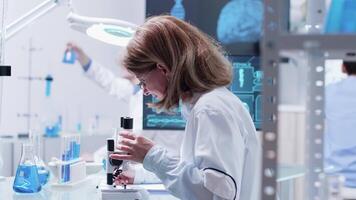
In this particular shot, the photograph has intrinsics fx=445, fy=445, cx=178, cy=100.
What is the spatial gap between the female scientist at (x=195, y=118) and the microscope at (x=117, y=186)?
0.11 m

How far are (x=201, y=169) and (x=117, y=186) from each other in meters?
0.38

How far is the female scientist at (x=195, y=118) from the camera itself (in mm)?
1033

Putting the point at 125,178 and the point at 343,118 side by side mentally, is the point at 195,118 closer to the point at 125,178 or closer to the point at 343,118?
the point at 125,178

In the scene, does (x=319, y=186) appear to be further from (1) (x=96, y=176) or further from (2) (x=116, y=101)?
(2) (x=116, y=101)

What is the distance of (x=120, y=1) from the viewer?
396 cm

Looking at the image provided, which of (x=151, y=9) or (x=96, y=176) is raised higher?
(x=151, y=9)

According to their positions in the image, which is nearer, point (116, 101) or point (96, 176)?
point (96, 176)

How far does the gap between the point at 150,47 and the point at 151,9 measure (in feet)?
3.27

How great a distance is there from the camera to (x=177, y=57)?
1.14 metres

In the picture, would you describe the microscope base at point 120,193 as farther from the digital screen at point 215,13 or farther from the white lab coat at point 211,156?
the digital screen at point 215,13

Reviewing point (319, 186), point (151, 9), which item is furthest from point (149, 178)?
point (151, 9)

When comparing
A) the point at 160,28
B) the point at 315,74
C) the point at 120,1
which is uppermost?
the point at 120,1

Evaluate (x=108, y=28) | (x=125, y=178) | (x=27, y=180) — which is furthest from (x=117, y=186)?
(x=108, y=28)

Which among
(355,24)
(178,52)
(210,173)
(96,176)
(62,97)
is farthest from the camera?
(62,97)
